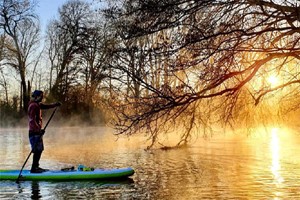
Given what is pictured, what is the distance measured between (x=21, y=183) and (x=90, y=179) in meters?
1.62

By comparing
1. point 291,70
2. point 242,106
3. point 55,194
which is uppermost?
point 291,70

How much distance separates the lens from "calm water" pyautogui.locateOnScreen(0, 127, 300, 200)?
1075 centimetres

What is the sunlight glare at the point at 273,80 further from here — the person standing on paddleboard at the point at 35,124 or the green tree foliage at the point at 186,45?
Answer: the person standing on paddleboard at the point at 35,124

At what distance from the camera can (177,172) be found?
1388cm

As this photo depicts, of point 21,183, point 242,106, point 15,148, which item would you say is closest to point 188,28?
point 242,106

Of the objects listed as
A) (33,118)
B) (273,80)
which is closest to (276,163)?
(273,80)

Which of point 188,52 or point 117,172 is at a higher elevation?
point 188,52

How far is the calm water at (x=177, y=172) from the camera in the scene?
10745mm

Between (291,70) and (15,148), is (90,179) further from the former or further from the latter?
(15,148)

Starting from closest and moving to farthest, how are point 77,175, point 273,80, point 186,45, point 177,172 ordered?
point 186,45 → point 273,80 → point 77,175 → point 177,172

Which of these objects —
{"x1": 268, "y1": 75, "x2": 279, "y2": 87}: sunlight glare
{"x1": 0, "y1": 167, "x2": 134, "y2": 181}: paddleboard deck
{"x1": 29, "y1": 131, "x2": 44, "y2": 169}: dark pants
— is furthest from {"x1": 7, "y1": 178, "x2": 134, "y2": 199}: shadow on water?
{"x1": 268, "y1": 75, "x2": 279, "y2": 87}: sunlight glare

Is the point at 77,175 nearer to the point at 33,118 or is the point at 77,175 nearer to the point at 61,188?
the point at 61,188

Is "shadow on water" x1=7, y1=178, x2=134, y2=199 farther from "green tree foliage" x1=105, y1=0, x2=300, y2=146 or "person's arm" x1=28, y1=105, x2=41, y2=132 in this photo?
"green tree foliage" x1=105, y1=0, x2=300, y2=146

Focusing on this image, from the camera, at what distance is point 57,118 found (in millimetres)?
43719
